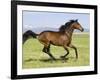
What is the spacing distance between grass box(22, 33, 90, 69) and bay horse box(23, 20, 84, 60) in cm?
3

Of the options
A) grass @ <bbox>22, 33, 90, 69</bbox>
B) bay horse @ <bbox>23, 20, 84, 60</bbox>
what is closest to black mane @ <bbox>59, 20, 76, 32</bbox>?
bay horse @ <bbox>23, 20, 84, 60</bbox>

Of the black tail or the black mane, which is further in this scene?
the black mane

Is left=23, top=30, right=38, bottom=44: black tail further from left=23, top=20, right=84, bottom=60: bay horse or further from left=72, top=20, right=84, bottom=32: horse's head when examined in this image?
left=72, top=20, right=84, bottom=32: horse's head

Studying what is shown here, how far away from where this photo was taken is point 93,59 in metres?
2.15

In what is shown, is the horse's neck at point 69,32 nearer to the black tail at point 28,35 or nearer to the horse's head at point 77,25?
the horse's head at point 77,25

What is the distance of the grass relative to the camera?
192cm

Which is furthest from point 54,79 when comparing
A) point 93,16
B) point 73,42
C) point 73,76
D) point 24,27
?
point 93,16

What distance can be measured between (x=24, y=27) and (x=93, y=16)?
687 millimetres

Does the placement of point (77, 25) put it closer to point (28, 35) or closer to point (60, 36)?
point (60, 36)

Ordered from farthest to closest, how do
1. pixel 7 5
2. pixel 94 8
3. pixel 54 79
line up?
pixel 94 8, pixel 54 79, pixel 7 5

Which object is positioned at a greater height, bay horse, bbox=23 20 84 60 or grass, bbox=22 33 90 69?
bay horse, bbox=23 20 84 60

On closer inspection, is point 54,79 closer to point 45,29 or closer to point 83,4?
point 45,29

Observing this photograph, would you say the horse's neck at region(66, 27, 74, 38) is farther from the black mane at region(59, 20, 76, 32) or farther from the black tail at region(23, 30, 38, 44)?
the black tail at region(23, 30, 38, 44)

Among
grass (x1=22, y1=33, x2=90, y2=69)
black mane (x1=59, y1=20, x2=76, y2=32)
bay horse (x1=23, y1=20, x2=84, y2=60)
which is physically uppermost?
black mane (x1=59, y1=20, x2=76, y2=32)
